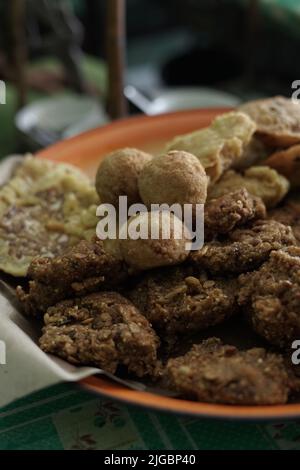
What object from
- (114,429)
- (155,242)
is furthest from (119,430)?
(155,242)

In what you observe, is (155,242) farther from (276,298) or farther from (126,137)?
(126,137)

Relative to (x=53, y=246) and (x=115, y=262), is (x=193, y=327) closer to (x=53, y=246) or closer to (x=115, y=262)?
(x=115, y=262)

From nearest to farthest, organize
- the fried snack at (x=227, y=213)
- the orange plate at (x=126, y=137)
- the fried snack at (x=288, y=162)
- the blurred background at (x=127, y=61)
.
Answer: the fried snack at (x=227, y=213)
the fried snack at (x=288, y=162)
the orange plate at (x=126, y=137)
the blurred background at (x=127, y=61)

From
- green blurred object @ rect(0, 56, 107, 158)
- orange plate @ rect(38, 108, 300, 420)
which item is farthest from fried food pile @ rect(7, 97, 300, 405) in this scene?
green blurred object @ rect(0, 56, 107, 158)

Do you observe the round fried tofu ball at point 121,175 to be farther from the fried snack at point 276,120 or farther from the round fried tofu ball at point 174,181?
the fried snack at point 276,120

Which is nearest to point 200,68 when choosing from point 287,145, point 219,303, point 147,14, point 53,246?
point 147,14

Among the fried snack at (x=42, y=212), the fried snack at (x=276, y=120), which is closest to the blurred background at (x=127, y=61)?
the fried snack at (x=42, y=212)

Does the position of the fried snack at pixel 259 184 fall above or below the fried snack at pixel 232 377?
above
